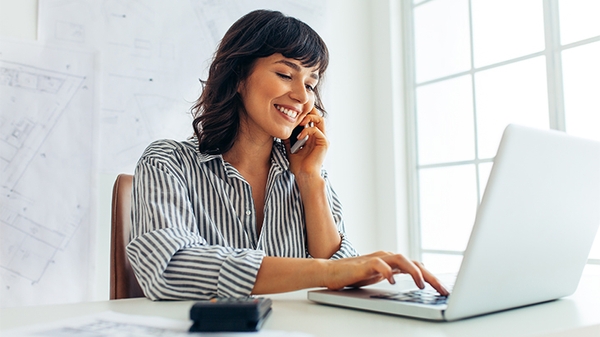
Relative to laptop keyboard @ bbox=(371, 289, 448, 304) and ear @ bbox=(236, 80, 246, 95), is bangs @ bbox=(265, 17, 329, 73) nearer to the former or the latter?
ear @ bbox=(236, 80, 246, 95)

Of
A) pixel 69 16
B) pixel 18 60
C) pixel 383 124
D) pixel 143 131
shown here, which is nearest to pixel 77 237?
pixel 143 131

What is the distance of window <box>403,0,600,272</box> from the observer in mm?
2201

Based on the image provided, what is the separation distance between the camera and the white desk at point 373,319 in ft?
1.91

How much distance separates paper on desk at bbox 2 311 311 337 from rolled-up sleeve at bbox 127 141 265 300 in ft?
0.79

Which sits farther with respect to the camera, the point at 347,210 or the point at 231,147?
the point at 347,210

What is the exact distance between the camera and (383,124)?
2926 mm

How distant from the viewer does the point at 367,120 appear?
2.95 m

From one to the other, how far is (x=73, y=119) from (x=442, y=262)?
1851mm

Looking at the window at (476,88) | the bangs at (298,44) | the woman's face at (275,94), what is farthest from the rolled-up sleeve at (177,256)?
the window at (476,88)

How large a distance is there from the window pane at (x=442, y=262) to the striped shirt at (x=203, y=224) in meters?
1.37

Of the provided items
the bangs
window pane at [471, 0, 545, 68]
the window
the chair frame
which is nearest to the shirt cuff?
the chair frame

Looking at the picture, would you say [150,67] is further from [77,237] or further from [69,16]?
[77,237]

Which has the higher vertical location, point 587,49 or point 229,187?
point 587,49

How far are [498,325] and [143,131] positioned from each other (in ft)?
6.06
